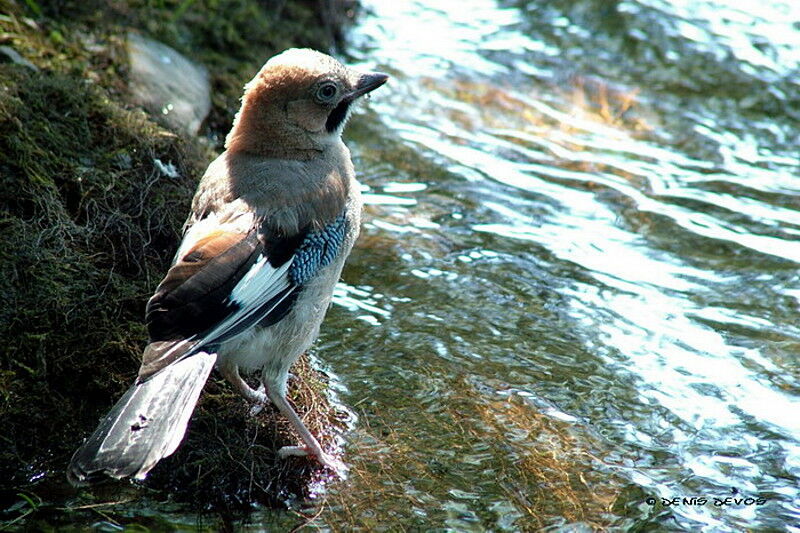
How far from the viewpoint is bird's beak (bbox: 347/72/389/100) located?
5352mm

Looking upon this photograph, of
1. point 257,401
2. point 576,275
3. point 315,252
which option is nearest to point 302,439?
point 257,401

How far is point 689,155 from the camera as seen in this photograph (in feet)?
26.5

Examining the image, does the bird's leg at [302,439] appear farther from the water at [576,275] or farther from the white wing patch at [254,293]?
the white wing patch at [254,293]

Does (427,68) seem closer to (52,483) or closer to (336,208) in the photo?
(336,208)

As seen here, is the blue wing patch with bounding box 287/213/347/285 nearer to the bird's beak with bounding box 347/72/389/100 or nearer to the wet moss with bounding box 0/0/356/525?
the wet moss with bounding box 0/0/356/525

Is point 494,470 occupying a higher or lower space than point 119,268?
lower

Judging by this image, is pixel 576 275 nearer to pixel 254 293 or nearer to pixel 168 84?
pixel 254 293

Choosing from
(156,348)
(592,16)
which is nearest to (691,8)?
(592,16)

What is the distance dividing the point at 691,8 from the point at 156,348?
828 centimetres

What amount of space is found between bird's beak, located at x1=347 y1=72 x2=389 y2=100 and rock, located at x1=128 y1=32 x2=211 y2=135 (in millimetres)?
1646

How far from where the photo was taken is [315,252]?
467cm

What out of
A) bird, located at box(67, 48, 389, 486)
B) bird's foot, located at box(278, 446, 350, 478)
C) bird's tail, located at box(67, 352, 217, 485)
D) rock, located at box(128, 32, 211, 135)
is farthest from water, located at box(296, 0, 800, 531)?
rock, located at box(128, 32, 211, 135)

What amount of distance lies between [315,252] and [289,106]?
926mm

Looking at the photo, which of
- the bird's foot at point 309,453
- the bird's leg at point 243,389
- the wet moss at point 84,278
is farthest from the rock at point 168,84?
the bird's foot at point 309,453
